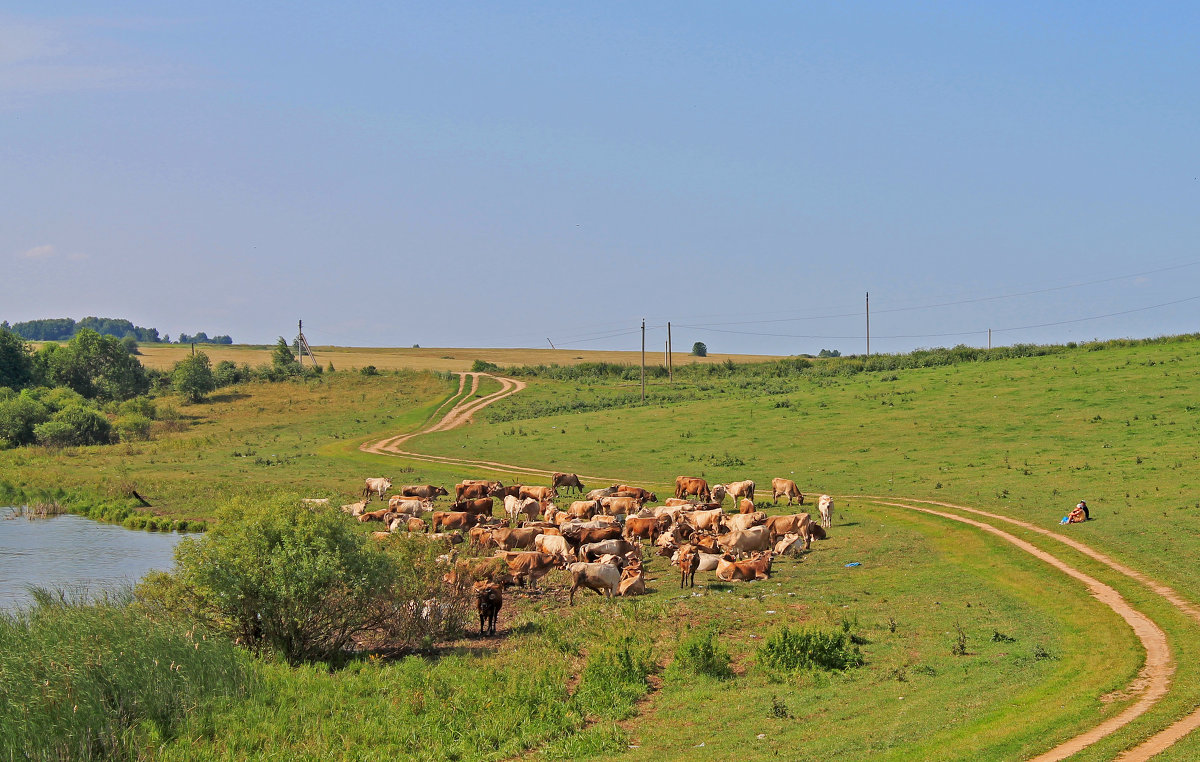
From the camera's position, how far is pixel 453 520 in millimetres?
35594

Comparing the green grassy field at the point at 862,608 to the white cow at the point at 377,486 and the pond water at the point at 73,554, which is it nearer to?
the white cow at the point at 377,486

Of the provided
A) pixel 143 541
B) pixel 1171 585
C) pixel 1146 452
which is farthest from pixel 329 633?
pixel 1146 452

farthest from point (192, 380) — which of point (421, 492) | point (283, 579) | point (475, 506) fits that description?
point (283, 579)

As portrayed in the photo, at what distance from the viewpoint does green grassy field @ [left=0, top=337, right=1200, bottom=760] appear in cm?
1445

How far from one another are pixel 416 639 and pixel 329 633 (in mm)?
1930

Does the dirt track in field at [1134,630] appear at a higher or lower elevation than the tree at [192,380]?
lower

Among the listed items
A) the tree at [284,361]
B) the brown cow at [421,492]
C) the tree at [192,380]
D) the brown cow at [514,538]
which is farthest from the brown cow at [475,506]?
the tree at [284,361]

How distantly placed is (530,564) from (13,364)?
4056 inches

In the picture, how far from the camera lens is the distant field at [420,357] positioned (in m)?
159

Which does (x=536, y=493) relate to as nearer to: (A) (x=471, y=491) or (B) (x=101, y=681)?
(A) (x=471, y=491)

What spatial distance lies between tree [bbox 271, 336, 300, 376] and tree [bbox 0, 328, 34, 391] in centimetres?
2678

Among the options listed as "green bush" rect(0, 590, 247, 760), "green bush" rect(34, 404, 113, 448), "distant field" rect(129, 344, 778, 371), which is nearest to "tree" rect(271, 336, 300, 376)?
"distant field" rect(129, 344, 778, 371)

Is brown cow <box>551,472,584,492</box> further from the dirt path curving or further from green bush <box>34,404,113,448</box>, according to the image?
green bush <box>34,404,113,448</box>

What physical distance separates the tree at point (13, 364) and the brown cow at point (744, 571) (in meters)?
104
